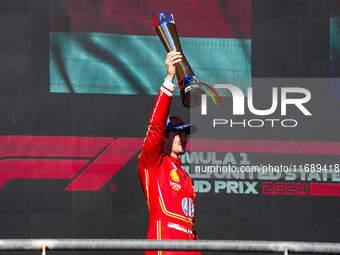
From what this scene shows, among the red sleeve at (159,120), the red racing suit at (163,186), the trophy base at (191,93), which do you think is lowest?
the red racing suit at (163,186)

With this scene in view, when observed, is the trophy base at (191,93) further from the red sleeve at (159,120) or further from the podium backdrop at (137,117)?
the podium backdrop at (137,117)

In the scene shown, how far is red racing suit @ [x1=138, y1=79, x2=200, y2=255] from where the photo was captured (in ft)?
9.90

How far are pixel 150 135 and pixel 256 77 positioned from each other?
1380 mm

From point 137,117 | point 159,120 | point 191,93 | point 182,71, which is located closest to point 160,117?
point 159,120

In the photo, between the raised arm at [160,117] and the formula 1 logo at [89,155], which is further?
the formula 1 logo at [89,155]

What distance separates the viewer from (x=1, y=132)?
3932mm

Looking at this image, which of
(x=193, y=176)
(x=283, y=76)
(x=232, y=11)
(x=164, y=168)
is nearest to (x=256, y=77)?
(x=283, y=76)

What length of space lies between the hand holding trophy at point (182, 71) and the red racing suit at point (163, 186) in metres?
0.10

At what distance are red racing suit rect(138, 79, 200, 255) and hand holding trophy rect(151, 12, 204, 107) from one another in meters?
0.10

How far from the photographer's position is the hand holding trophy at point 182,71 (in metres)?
3.09

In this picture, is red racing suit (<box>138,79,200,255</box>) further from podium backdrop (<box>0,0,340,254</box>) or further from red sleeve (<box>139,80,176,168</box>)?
podium backdrop (<box>0,0,340,254</box>)

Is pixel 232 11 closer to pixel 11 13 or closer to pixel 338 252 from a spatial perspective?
pixel 11 13

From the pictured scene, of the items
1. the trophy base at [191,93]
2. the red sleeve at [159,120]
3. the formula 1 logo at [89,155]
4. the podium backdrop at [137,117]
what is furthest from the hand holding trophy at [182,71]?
the formula 1 logo at [89,155]

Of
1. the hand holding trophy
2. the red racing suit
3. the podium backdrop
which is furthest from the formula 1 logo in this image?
the hand holding trophy
